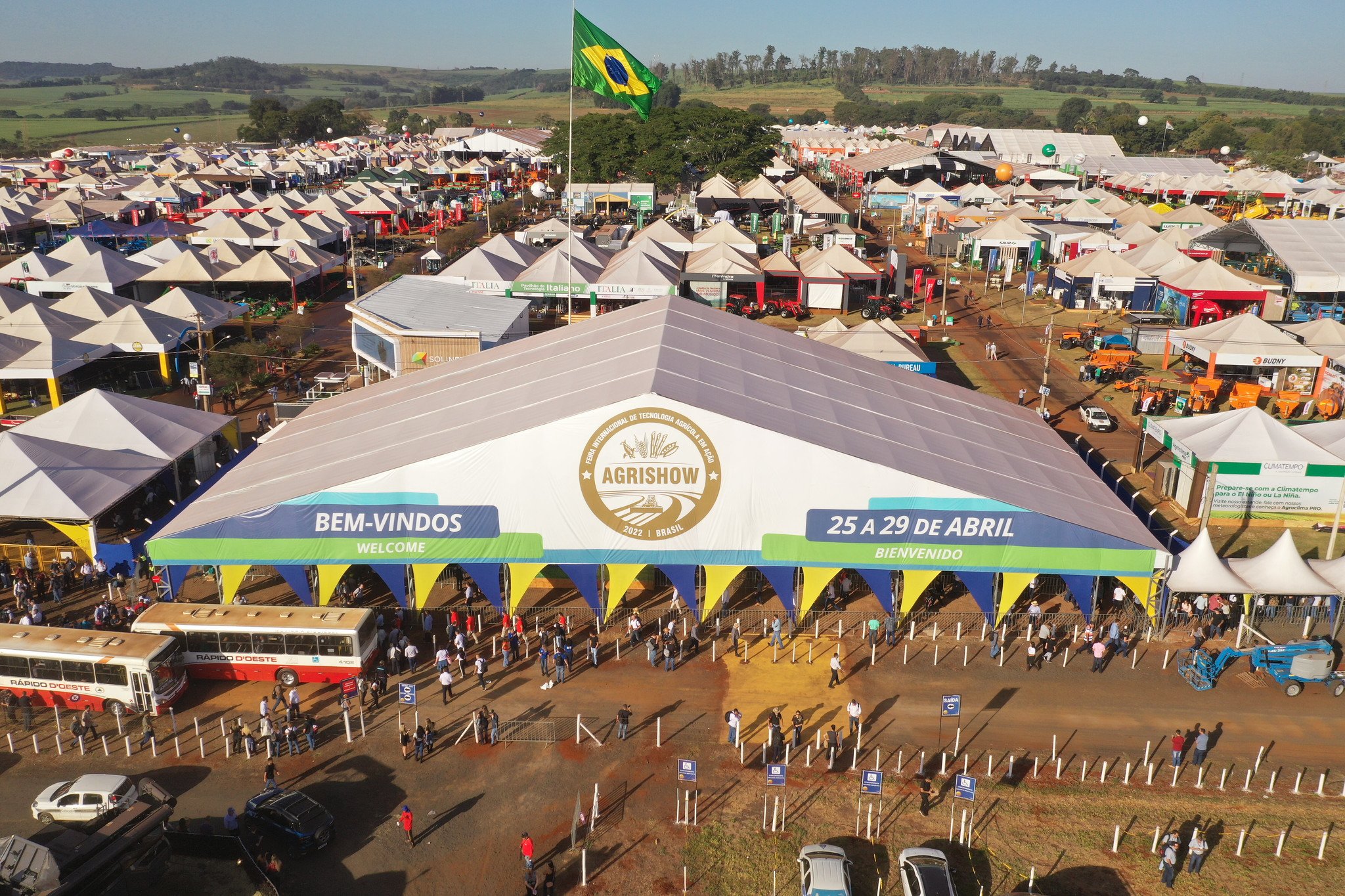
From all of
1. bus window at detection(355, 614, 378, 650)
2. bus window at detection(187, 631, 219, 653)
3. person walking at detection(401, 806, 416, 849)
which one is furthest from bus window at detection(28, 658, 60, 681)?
person walking at detection(401, 806, 416, 849)

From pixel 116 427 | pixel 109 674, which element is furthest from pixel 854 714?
pixel 116 427

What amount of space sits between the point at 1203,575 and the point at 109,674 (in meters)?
25.6

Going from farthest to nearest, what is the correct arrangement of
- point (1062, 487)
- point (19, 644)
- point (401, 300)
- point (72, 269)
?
point (72, 269), point (401, 300), point (1062, 487), point (19, 644)

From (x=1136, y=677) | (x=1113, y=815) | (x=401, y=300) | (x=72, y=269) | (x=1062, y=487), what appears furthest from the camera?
(x=72, y=269)

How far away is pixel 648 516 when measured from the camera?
22969 millimetres

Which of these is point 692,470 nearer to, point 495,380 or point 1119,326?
point 495,380

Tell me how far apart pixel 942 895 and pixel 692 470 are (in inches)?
415

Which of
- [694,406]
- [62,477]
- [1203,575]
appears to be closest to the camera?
[694,406]

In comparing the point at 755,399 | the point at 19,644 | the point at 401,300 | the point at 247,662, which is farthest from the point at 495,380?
the point at 401,300

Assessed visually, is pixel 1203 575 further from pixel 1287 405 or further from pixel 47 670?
pixel 47 670

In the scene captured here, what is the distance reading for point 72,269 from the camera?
178 ft

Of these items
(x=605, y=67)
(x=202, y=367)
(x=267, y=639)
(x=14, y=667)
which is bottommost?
(x=14, y=667)

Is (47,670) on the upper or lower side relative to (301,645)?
lower

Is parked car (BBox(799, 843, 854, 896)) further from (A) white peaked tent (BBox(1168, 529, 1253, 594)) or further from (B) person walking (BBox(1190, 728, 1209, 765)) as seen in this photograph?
(A) white peaked tent (BBox(1168, 529, 1253, 594))
